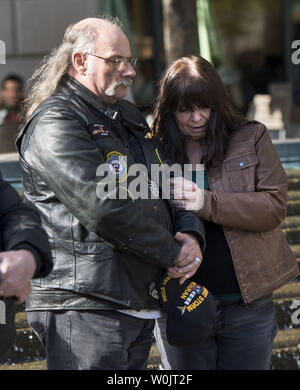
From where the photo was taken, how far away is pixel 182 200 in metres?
2.88

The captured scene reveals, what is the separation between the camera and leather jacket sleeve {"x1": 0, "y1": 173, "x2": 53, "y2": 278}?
2217 mm

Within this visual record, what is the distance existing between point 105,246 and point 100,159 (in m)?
0.33

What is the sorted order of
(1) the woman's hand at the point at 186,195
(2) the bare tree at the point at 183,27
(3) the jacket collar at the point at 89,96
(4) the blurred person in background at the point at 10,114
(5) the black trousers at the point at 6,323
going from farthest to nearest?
1. (4) the blurred person in background at the point at 10,114
2. (2) the bare tree at the point at 183,27
3. (1) the woman's hand at the point at 186,195
4. (3) the jacket collar at the point at 89,96
5. (5) the black trousers at the point at 6,323

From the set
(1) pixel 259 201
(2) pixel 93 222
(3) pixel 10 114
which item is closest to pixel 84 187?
(2) pixel 93 222

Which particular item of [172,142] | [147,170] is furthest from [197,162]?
[147,170]

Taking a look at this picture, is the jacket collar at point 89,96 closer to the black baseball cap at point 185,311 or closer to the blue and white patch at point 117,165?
the blue and white patch at point 117,165

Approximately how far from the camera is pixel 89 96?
2.68 m

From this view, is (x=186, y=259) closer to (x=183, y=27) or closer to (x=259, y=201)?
(x=259, y=201)

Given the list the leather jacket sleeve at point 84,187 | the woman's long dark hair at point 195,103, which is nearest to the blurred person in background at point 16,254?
the leather jacket sleeve at point 84,187

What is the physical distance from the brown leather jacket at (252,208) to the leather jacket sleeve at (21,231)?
0.84m

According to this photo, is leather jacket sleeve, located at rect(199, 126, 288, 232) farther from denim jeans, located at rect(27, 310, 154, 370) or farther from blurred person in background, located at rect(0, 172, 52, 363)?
blurred person in background, located at rect(0, 172, 52, 363)

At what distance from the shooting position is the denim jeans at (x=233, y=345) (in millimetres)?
2902

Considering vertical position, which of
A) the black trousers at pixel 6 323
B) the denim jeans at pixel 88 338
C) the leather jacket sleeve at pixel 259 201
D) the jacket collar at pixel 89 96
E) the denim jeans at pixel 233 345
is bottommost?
the denim jeans at pixel 233 345
